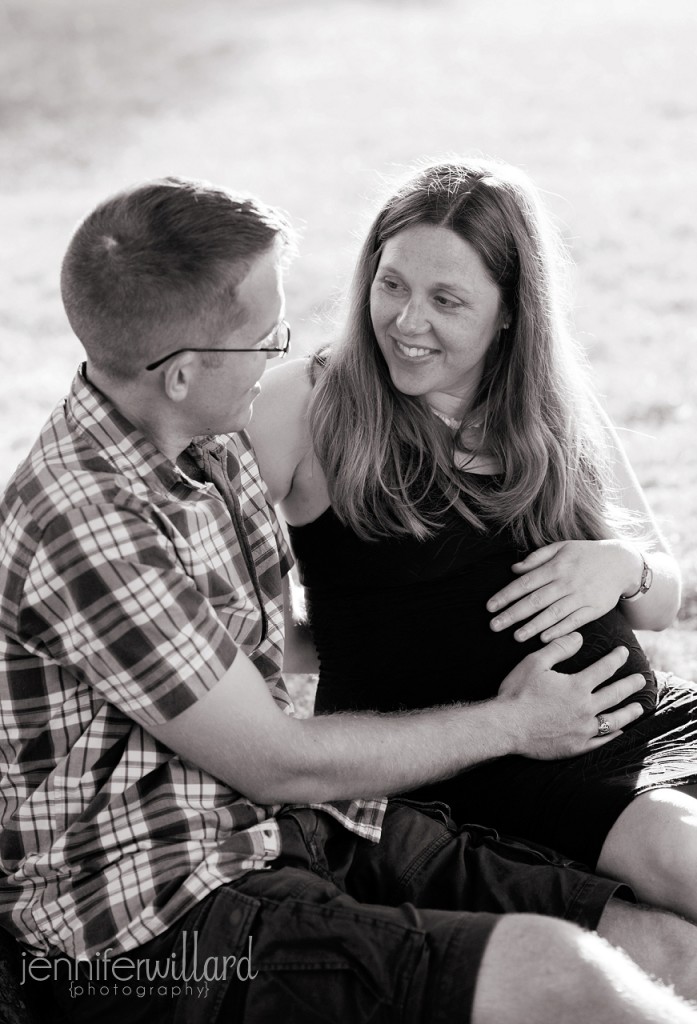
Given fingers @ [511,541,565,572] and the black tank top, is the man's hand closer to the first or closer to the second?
the black tank top

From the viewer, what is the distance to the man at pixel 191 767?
2.05 m

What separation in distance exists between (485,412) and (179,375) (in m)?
1.21

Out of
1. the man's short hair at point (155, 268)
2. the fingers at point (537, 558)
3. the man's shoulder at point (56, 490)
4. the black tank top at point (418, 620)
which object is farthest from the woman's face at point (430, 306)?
the man's shoulder at point (56, 490)

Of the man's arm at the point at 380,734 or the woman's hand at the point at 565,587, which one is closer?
the man's arm at the point at 380,734

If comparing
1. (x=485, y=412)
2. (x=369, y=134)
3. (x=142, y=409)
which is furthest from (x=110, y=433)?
(x=369, y=134)

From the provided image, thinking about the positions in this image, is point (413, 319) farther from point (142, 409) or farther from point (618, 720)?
point (618, 720)

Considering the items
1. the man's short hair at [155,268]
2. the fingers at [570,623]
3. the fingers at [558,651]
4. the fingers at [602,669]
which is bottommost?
the fingers at [602,669]

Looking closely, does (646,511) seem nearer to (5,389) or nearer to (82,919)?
(82,919)

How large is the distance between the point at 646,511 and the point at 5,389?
18.0ft

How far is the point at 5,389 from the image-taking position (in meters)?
7.89

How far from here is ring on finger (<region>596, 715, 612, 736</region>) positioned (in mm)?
2887

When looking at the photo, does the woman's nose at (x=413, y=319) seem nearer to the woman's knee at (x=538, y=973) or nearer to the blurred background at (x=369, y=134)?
the blurred background at (x=369, y=134)

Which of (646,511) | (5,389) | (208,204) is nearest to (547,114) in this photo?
(5,389)

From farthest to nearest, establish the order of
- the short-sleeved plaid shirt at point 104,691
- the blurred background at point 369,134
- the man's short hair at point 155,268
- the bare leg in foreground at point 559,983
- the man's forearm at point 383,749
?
the blurred background at point 369,134, the man's forearm at point 383,749, the man's short hair at point 155,268, the short-sleeved plaid shirt at point 104,691, the bare leg in foreground at point 559,983
